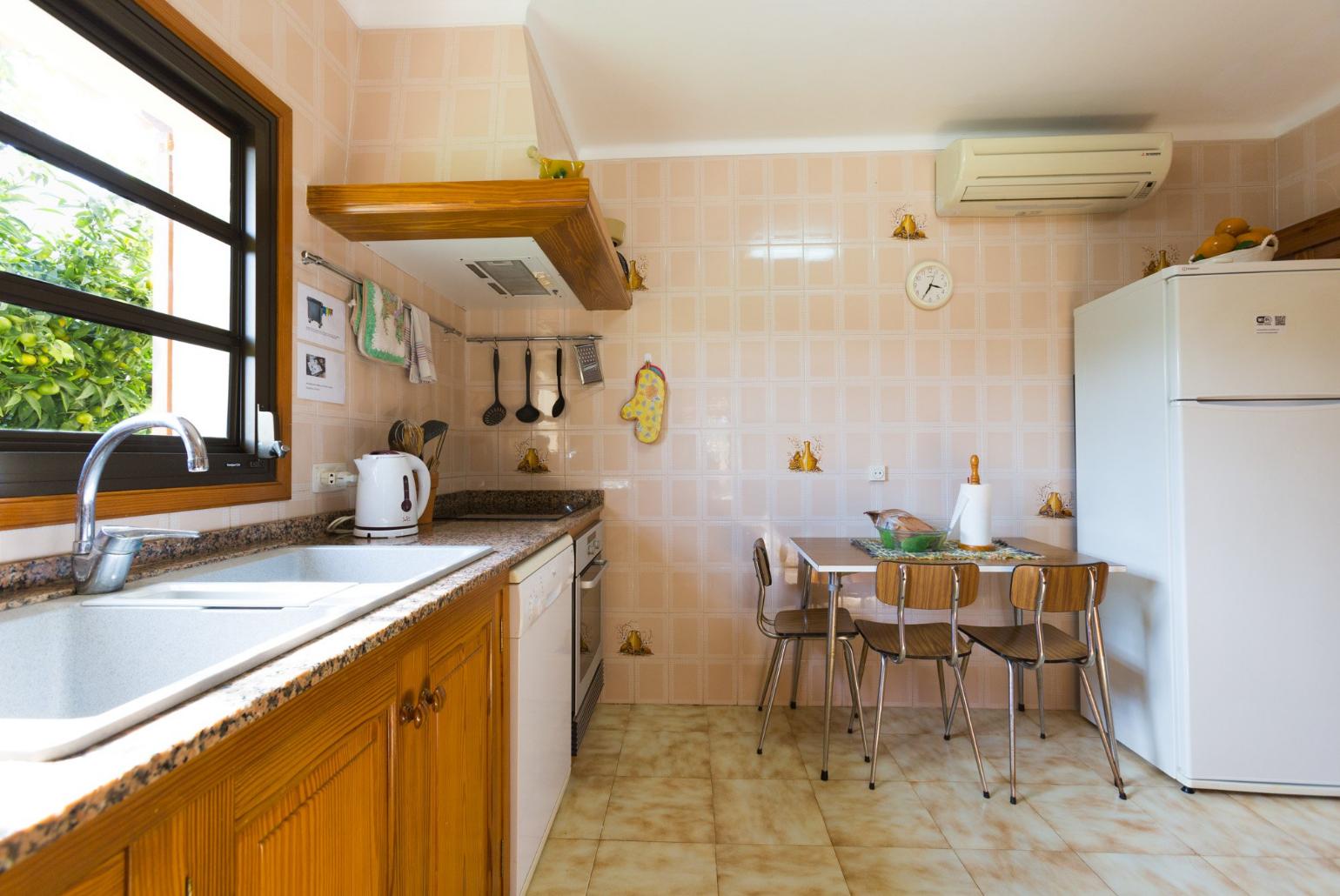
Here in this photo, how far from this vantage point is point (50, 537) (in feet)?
3.33

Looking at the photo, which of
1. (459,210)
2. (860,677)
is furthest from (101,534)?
(860,677)

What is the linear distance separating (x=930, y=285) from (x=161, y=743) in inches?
115

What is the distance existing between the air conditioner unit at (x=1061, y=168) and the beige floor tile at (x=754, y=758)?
241 cm

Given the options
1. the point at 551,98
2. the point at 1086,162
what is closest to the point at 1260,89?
the point at 1086,162

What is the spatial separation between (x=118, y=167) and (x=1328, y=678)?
145 inches

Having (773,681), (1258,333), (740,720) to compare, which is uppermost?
(1258,333)

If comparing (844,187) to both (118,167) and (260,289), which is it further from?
(118,167)

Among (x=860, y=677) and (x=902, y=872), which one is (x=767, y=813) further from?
(x=860, y=677)

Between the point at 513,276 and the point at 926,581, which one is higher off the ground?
the point at 513,276

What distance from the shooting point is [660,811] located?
1907 mm

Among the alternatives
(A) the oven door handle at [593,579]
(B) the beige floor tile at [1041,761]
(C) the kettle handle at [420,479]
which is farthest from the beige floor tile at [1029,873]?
(C) the kettle handle at [420,479]

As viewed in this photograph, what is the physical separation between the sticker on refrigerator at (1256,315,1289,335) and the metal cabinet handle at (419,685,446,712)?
2.71 metres

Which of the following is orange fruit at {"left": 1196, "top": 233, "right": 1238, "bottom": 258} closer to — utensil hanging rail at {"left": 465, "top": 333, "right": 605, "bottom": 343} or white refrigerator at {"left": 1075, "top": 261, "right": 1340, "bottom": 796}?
white refrigerator at {"left": 1075, "top": 261, "right": 1340, "bottom": 796}

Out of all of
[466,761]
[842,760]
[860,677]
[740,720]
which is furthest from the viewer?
[860,677]
